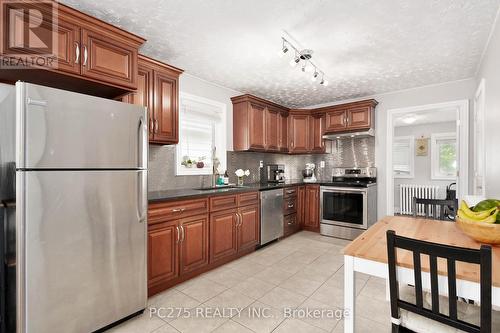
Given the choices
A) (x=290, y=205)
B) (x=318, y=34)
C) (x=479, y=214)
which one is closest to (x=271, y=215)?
(x=290, y=205)

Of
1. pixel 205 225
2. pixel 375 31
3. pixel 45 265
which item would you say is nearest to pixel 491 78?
pixel 375 31

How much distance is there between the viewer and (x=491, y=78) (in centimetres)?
238

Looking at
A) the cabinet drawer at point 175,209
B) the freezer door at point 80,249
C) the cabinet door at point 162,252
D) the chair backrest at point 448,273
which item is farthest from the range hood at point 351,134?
the freezer door at point 80,249

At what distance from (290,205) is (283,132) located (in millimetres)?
1411

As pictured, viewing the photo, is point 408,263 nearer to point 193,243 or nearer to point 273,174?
point 193,243

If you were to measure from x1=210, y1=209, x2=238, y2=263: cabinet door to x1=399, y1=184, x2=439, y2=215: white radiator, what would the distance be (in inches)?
211

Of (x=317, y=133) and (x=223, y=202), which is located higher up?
(x=317, y=133)

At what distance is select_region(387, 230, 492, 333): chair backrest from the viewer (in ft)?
3.10

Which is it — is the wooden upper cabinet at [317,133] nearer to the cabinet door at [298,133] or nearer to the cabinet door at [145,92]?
the cabinet door at [298,133]

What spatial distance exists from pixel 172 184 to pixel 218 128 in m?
1.25

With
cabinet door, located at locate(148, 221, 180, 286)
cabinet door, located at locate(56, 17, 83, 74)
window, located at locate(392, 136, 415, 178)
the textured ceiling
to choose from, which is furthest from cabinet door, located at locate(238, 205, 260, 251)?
window, located at locate(392, 136, 415, 178)

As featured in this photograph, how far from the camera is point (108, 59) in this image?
6.87 feet

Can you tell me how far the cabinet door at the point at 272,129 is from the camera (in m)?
4.36

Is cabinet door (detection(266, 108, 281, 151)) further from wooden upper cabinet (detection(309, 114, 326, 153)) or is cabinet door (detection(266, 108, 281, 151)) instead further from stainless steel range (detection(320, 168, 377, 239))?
stainless steel range (detection(320, 168, 377, 239))
